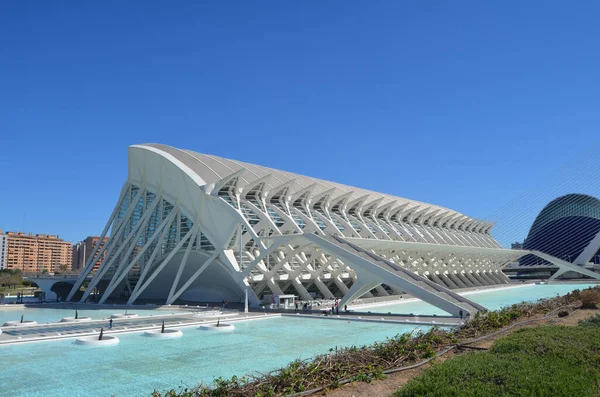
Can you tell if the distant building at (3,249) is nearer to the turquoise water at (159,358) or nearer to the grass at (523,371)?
the turquoise water at (159,358)

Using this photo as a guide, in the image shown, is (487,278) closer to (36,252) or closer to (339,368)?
(339,368)

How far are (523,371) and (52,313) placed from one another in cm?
3282

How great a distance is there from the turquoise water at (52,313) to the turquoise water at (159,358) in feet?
34.4

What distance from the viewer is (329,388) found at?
784 centimetres

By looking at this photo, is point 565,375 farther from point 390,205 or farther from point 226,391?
point 390,205

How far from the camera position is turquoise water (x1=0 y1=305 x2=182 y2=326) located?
2900cm

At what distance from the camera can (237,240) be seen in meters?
34.4

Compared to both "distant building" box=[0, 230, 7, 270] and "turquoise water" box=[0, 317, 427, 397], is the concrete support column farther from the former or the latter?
"distant building" box=[0, 230, 7, 270]

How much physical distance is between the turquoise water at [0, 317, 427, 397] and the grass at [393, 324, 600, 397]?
6.03 m

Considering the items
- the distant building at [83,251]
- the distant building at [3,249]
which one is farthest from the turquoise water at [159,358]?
the distant building at [83,251]

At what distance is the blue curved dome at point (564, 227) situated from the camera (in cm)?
8694

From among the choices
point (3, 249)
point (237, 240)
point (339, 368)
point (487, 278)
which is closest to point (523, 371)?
point (339, 368)

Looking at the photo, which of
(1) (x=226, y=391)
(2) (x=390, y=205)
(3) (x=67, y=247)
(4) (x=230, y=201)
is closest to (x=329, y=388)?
(1) (x=226, y=391)

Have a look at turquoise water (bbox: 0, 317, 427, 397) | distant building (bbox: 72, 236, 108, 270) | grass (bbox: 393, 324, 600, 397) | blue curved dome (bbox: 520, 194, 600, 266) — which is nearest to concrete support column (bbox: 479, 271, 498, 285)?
blue curved dome (bbox: 520, 194, 600, 266)
